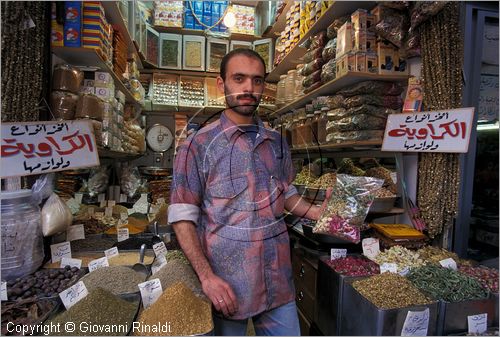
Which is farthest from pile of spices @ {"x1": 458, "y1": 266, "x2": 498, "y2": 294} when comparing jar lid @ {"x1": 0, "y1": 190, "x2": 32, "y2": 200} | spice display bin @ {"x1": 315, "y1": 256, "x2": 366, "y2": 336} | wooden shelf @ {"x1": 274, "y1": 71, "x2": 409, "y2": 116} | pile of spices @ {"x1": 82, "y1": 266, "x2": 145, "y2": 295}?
jar lid @ {"x1": 0, "y1": 190, "x2": 32, "y2": 200}

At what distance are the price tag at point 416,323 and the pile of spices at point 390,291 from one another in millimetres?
35

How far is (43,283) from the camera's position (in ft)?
4.00

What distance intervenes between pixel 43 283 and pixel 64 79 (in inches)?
39.3

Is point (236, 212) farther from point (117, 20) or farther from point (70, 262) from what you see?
point (117, 20)

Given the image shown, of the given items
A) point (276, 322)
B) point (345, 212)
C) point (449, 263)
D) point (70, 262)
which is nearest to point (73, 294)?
point (70, 262)

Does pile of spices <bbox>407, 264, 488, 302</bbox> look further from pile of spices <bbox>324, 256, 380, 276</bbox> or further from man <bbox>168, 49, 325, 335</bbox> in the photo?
man <bbox>168, 49, 325, 335</bbox>

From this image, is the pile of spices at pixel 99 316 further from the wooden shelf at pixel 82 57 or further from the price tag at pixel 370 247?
the wooden shelf at pixel 82 57

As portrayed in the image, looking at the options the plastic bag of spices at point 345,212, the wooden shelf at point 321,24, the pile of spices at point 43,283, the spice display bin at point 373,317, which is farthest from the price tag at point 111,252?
the wooden shelf at point 321,24

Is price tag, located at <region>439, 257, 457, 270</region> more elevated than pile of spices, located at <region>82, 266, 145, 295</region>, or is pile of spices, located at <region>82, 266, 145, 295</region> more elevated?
price tag, located at <region>439, 257, 457, 270</region>

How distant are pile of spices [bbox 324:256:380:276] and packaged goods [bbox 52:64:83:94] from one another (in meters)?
1.61

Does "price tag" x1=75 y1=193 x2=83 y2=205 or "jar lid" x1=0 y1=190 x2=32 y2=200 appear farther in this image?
"price tag" x1=75 y1=193 x2=83 y2=205

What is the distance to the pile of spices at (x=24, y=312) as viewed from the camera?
3.35 feet

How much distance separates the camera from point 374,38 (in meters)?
1.77

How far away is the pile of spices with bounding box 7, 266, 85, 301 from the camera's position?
45.4 inches
